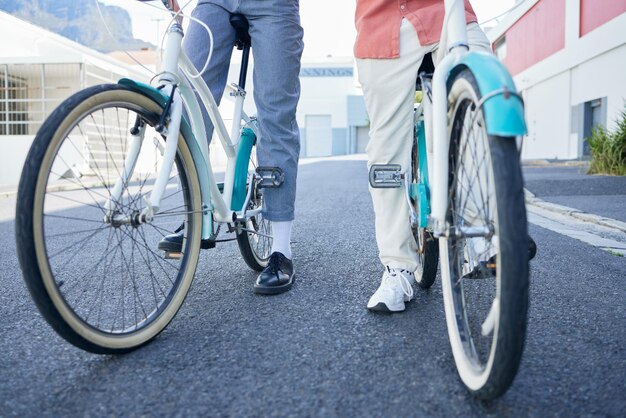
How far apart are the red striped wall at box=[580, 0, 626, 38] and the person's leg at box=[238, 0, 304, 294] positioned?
574 inches

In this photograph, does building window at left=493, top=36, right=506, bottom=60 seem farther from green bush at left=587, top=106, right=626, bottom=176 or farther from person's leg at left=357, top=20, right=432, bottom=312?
person's leg at left=357, top=20, right=432, bottom=312

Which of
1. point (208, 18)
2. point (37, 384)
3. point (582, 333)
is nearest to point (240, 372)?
point (37, 384)

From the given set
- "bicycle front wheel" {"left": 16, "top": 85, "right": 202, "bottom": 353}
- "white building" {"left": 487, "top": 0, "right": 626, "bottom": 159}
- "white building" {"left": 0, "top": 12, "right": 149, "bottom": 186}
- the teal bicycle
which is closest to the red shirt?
the teal bicycle

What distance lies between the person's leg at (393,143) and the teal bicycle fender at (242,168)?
593mm

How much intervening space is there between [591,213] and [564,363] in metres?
4.02

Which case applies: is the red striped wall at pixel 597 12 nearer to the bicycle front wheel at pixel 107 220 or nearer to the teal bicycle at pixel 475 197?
the teal bicycle at pixel 475 197

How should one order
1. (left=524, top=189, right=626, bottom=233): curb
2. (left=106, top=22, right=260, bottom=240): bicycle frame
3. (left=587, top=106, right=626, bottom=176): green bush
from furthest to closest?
(left=587, top=106, right=626, bottom=176): green bush → (left=524, top=189, right=626, bottom=233): curb → (left=106, top=22, right=260, bottom=240): bicycle frame

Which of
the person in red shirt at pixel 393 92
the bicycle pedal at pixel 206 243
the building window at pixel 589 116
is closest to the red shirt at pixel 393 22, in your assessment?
the person in red shirt at pixel 393 92

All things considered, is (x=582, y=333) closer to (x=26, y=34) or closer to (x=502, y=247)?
(x=502, y=247)

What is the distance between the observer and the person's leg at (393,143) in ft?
6.75

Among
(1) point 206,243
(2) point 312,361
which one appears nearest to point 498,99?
(2) point 312,361

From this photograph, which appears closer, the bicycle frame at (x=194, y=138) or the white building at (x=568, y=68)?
the bicycle frame at (x=194, y=138)

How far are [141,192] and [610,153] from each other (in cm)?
967

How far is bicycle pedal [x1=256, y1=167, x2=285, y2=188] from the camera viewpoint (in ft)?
8.29
